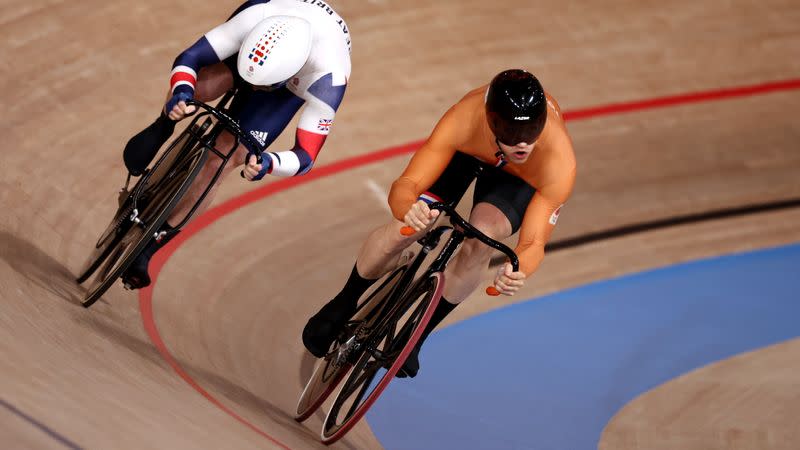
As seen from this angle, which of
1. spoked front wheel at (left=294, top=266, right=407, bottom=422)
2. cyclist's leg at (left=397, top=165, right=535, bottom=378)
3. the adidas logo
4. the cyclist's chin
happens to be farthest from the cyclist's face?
the adidas logo

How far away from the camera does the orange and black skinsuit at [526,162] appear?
11.5 ft

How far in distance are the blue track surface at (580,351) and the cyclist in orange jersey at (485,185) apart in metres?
0.69

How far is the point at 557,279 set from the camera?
5.65 m

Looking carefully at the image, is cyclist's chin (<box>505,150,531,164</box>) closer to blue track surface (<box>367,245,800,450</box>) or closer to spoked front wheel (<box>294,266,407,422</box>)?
spoked front wheel (<box>294,266,407,422</box>)

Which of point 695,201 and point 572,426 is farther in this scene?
point 695,201

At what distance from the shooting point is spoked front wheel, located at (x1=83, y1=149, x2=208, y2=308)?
3844 mm

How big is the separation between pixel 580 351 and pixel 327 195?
1460mm

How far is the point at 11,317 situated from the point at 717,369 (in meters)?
3.08

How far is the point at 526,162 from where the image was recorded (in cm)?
359

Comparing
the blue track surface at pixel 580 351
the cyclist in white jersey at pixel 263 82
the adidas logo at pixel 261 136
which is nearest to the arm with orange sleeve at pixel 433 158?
the cyclist in white jersey at pixel 263 82

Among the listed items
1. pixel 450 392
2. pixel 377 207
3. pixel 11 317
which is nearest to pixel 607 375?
pixel 450 392

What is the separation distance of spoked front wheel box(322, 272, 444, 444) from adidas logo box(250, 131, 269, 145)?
774mm

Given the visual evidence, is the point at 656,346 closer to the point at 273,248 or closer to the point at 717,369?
the point at 717,369

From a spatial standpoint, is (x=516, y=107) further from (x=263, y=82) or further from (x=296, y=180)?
(x=296, y=180)
